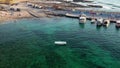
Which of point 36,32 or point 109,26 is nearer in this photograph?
point 36,32

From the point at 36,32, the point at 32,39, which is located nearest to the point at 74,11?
the point at 36,32

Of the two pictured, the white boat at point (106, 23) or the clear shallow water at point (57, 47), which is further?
the white boat at point (106, 23)

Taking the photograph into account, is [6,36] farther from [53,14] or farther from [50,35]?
[53,14]

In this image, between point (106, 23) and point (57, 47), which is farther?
point (106, 23)

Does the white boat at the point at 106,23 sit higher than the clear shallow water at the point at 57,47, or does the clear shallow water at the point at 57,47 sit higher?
the white boat at the point at 106,23

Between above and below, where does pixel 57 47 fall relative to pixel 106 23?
below

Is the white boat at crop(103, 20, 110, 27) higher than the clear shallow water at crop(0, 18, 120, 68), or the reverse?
the white boat at crop(103, 20, 110, 27)

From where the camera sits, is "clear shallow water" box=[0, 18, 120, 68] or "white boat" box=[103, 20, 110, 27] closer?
"clear shallow water" box=[0, 18, 120, 68]

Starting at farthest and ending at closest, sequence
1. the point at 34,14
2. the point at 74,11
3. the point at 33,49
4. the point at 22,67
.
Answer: the point at 74,11
the point at 34,14
the point at 33,49
the point at 22,67
